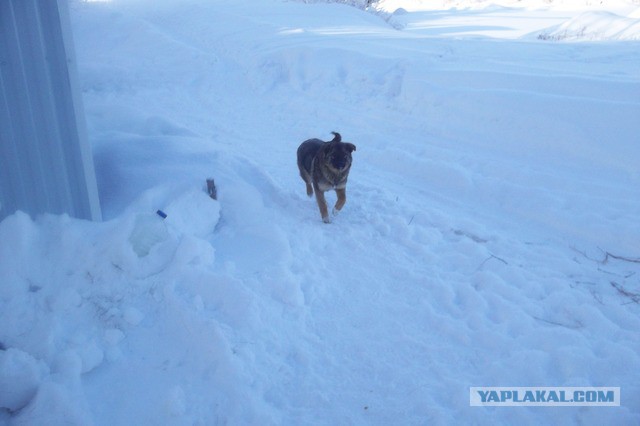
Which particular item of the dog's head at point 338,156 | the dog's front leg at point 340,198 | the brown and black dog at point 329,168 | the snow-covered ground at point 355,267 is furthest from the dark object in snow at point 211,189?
the dog's front leg at point 340,198

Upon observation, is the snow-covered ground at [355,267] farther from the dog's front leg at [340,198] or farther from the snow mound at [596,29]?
the snow mound at [596,29]

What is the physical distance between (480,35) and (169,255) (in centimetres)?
1385

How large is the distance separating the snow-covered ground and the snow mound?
18.1 feet

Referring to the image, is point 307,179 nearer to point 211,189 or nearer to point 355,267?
point 211,189

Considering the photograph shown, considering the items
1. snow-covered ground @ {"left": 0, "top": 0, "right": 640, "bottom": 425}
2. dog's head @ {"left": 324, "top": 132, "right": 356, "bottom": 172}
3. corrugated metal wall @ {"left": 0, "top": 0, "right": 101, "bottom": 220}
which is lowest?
snow-covered ground @ {"left": 0, "top": 0, "right": 640, "bottom": 425}

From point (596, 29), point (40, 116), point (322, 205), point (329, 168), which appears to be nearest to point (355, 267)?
point (322, 205)

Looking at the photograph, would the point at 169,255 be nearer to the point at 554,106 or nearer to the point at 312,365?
the point at 312,365

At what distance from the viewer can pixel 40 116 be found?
3625 millimetres

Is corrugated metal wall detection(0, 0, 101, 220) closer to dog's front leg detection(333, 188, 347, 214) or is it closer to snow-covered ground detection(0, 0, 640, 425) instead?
snow-covered ground detection(0, 0, 640, 425)

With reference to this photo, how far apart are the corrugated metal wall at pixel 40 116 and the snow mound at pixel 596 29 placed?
44.2 feet

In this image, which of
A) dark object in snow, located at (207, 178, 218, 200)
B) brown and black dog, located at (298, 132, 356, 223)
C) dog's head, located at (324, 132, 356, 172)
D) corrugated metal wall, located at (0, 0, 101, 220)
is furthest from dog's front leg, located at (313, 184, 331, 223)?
corrugated metal wall, located at (0, 0, 101, 220)

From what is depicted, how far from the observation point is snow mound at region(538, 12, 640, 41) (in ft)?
42.2

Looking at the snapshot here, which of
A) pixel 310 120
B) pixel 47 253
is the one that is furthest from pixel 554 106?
pixel 47 253

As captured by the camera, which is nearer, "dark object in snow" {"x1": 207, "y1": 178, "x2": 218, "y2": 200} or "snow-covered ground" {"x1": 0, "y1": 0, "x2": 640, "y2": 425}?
"snow-covered ground" {"x1": 0, "y1": 0, "x2": 640, "y2": 425}
